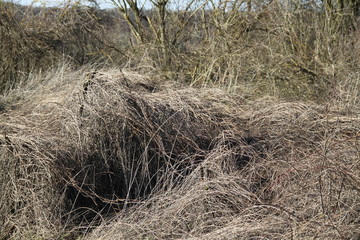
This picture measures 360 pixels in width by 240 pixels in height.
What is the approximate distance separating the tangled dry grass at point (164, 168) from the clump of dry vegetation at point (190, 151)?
0.04 ft

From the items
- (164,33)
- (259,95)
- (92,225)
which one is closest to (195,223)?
(92,225)

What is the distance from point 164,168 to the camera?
188 inches

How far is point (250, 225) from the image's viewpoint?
3.34 m

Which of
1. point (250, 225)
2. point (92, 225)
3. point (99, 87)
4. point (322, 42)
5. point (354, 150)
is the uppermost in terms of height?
point (322, 42)

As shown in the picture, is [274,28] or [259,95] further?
[274,28]

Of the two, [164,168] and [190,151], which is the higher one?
[190,151]

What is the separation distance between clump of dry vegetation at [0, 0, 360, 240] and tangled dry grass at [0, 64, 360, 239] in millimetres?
13

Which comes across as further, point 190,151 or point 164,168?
point 190,151

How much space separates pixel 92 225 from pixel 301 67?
464 cm

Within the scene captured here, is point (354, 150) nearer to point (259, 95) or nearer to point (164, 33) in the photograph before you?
point (259, 95)

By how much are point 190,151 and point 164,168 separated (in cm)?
36

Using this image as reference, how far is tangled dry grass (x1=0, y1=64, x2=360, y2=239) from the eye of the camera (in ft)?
11.6

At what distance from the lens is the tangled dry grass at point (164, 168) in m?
3.54

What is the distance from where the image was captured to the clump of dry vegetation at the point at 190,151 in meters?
3.61
